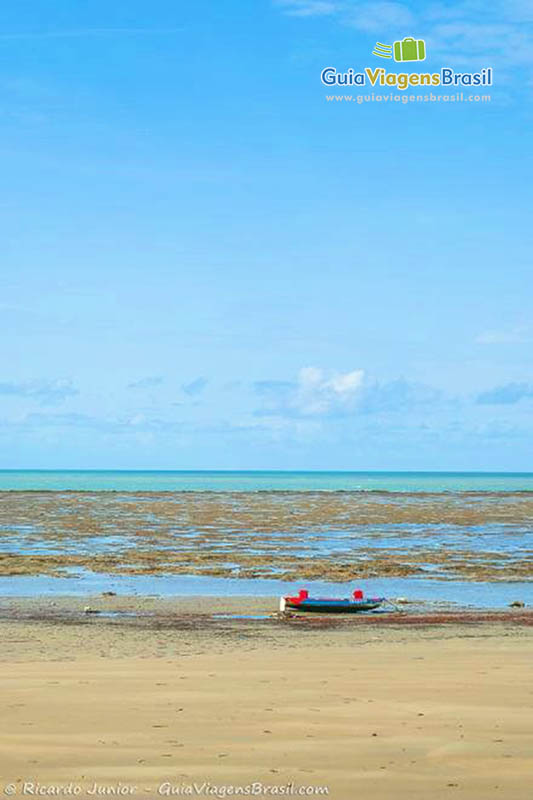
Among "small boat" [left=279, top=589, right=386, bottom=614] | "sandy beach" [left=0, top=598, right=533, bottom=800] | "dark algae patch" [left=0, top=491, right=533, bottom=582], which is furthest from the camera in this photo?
"dark algae patch" [left=0, top=491, right=533, bottom=582]

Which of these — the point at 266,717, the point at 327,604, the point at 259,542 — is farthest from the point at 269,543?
the point at 266,717

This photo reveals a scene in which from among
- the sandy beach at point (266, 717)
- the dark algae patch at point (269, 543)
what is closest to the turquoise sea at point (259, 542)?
the dark algae patch at point (269, 543)

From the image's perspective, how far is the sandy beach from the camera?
8.10 m

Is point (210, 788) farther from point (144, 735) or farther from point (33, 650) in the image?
point (33, 650)

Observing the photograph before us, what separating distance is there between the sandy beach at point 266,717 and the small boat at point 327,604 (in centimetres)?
447

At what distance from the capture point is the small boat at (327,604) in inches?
909

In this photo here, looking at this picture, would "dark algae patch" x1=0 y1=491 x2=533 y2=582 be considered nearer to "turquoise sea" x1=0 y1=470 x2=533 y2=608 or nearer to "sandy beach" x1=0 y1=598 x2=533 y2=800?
"turquoise sea" x1=0 y1=470 x2=533 y2=608

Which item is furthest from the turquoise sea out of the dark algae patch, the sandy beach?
the sandy beach

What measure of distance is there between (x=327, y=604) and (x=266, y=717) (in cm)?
1326

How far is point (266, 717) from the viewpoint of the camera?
10375 millimetres

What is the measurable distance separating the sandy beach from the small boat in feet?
14.7

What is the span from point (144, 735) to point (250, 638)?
32.1ft

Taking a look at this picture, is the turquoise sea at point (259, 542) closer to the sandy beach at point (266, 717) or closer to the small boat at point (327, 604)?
the small boat at point (327, 604)

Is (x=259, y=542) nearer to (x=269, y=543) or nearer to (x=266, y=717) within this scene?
(x=269, y=543)
